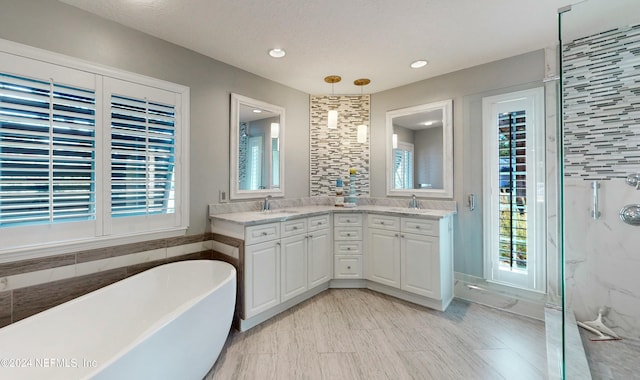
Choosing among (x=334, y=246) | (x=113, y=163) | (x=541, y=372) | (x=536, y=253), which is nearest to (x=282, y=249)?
(x=334, y=246)

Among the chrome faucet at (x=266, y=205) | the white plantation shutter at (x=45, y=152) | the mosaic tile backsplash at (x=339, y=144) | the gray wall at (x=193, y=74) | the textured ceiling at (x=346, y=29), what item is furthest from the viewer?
the mosaic tile backsplash at (x=339, y=144)

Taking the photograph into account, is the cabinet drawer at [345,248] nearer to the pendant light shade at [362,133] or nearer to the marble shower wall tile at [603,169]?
Result: the pendant light shade at [362,133]

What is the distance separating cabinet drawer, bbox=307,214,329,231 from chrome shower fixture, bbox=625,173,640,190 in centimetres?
259

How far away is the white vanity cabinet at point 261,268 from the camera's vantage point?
89.7 inches

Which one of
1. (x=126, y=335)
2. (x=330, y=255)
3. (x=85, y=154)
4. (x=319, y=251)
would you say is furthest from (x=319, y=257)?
(x=85, y=154)

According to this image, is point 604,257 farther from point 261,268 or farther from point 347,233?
point 261,268

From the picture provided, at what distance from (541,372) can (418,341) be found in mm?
789

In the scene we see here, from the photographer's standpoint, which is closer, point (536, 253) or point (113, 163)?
point (113, 163)

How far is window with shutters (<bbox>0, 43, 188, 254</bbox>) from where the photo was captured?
5.39 feet

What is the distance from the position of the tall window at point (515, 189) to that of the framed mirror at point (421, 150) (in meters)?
0.39

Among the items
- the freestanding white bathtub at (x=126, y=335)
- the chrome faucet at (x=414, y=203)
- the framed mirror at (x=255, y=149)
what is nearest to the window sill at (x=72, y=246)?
the freestanding white bathtub at (x=126, y=335)

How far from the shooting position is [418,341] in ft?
6.98

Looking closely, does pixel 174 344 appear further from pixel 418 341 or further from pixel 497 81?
pixel 497 81

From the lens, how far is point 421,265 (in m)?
2.71
